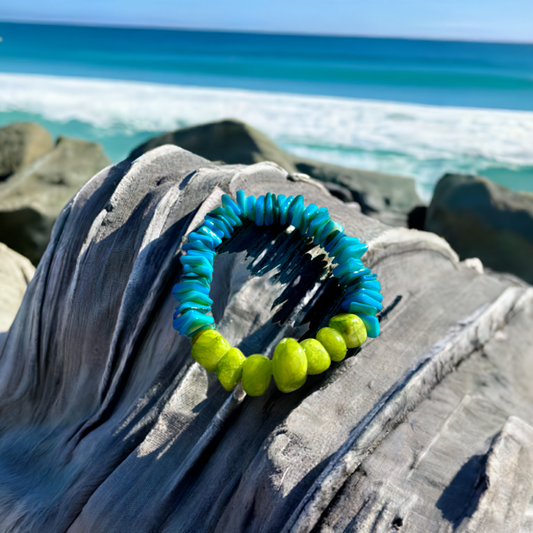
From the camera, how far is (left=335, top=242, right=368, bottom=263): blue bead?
4.03 feet

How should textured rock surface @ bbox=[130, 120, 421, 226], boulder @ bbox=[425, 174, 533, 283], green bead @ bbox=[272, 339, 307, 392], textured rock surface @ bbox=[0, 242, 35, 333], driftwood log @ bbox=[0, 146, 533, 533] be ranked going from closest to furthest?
driftwood log @ bbox=[0, 146, 533, 533], green bead @ bbox=[272, 339, 307, 392], textured rock surface @ bbox=[0, 242, 35, 333], boulder @ bbox=[425, 174, 533, 283], textured rock surface @ bbox=[130, 120, 421, 226]

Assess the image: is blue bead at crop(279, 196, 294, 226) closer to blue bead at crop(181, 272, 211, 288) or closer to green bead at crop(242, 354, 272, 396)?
blue bead at crop(181, 272, 211, 288)

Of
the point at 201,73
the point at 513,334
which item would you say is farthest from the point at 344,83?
the point at 513,334

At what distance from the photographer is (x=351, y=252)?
1.23 m

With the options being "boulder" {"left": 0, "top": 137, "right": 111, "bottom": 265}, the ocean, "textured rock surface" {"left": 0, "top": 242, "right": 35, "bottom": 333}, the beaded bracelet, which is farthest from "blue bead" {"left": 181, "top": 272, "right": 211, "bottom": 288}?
the ocean

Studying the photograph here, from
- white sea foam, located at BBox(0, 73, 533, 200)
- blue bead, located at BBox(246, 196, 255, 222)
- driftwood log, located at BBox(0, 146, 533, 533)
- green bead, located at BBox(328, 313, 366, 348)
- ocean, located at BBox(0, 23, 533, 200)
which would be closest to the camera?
driftwood log, located at BBox(0, 146, 533, 533)

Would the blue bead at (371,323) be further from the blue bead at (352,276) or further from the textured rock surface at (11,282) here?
the textured rock surface at (11,282)

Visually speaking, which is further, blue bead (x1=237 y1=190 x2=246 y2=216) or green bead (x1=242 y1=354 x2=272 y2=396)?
blue bead (x1=237 y1=190 x2=246 y2=216)

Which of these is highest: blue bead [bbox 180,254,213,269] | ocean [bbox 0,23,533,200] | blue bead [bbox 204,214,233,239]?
blue bead [bbox 204,214,233,239]

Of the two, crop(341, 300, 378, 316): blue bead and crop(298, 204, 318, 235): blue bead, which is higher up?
crop(298, 204, 318, 235): blue bead

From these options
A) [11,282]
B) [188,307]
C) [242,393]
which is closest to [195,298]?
[188,307]

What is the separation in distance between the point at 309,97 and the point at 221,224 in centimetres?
1489

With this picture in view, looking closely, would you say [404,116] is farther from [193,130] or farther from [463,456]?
[463,456]

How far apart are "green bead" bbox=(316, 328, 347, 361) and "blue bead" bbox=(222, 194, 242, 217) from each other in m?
0.42
